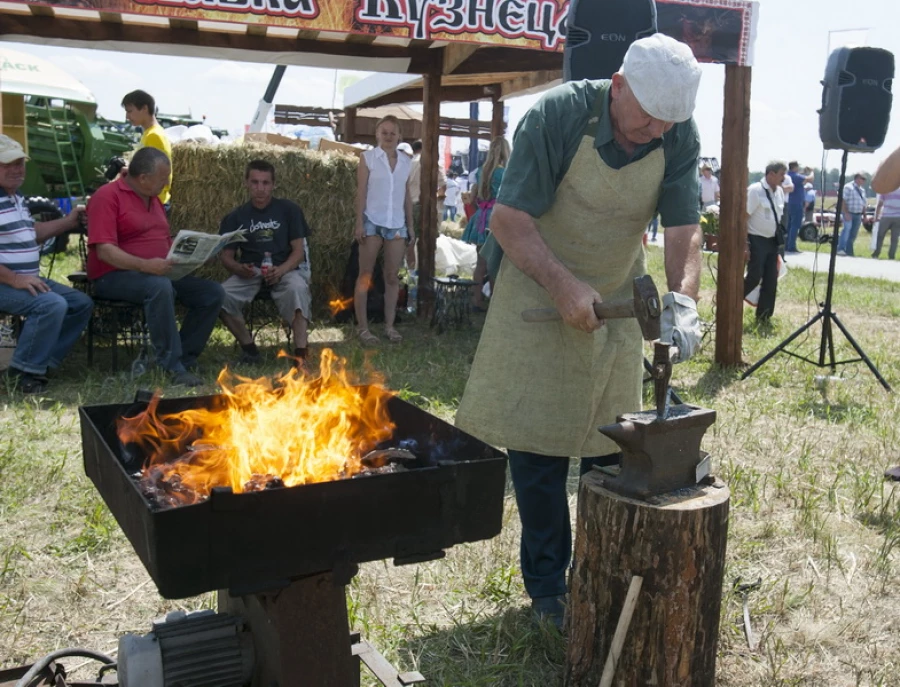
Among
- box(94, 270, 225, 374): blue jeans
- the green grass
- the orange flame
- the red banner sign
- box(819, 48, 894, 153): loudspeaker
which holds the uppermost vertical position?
the red banner sign

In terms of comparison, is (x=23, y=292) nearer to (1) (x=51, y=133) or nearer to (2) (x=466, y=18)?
(2) (x=466, y=18)

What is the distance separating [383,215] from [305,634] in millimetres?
6173

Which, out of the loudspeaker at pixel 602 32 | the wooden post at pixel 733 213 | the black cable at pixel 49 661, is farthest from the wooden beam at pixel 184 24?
the black cable at pixel 49 661

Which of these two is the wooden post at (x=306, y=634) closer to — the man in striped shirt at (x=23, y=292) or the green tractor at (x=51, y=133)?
the man in striped shirt at (x=23, y=292)

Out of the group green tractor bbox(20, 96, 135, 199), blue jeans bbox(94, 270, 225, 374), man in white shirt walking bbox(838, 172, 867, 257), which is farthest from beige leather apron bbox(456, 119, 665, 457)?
man in white shirt walking bbox(838, 172, 867, 257)

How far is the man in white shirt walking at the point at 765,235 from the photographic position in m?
9.37

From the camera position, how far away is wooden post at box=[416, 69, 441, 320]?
8.79 metres

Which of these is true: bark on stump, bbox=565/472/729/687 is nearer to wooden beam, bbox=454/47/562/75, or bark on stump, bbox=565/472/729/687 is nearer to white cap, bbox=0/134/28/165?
white cap, bbox=0/134/28/165

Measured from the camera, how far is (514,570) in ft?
11.6

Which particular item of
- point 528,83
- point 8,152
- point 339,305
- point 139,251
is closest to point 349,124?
point 528,83

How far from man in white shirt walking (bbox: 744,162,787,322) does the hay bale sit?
426 cm

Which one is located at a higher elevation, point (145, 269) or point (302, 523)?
point (145, 269)

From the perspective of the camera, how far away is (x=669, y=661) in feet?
8.20

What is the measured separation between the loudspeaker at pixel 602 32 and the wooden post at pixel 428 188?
426 centimetres
